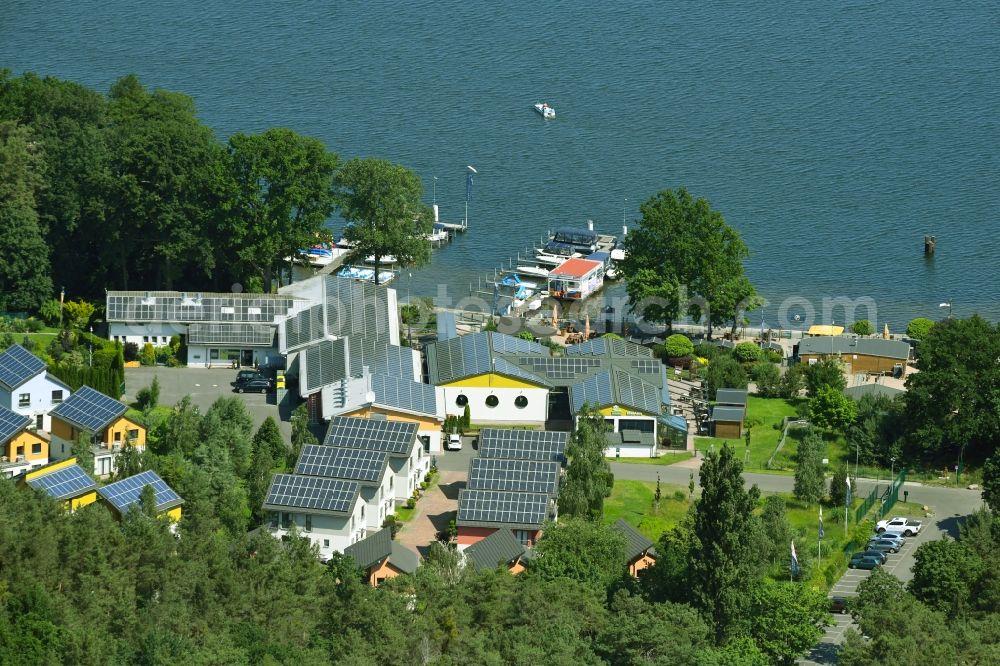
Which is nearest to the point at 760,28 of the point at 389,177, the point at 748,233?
the point at 748,233

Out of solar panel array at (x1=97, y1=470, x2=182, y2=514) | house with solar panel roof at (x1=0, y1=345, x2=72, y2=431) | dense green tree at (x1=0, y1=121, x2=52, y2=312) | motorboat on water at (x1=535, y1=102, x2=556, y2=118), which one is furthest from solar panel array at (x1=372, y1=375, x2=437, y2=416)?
motorboat on water at (x1=535, y1=102, x2=556, y2=118)

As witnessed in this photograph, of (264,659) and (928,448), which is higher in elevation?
(928,448)

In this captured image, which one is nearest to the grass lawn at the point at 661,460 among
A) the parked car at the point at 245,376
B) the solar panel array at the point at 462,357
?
Result: the solar panel array at the point at 462,357

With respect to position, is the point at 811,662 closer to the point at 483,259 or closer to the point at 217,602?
the point at 217,602

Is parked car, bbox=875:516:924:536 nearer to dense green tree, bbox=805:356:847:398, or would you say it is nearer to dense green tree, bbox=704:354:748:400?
dense green tree, bbox=805:356:847:398

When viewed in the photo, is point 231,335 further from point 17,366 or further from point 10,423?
point 10,423

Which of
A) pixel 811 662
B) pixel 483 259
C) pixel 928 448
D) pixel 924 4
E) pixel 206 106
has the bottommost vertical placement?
pixel 811 662
